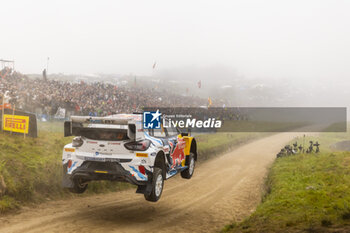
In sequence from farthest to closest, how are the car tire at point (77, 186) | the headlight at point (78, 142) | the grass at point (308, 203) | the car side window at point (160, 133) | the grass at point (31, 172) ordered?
the grass at point (31, 172)
the car side window at point (160, 133)
the car tire at point (77, 186)
the headlight at point (78, 142)
the grass at point (308, 203)

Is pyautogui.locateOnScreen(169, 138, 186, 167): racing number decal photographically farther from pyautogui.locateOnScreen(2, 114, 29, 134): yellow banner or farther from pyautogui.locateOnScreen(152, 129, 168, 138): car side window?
pyautogui.locateOnScreen(2, 114, 29, 134): yellow banner

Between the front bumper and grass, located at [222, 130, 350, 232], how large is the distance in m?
2.82

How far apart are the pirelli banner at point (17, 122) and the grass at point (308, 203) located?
9.44 metres

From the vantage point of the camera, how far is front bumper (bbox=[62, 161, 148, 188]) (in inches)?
299

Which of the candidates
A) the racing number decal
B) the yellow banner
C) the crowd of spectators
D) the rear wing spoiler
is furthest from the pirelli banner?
the racing number decal

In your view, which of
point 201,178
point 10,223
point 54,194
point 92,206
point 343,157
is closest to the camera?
point 10,223

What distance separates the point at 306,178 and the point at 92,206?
32.1ft

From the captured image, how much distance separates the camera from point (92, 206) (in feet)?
30.5

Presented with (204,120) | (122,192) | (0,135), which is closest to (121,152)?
(122,192)

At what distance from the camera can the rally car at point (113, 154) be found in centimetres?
759

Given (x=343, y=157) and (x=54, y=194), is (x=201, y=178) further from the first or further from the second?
(x=343, y=157)

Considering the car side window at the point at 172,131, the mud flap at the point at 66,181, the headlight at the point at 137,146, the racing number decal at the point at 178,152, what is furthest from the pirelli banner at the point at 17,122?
the headlight at the point at 137,146

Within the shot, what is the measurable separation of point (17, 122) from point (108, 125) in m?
7.23

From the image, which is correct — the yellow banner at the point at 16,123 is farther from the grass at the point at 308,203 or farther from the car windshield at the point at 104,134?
the grass at the point at 308,203
